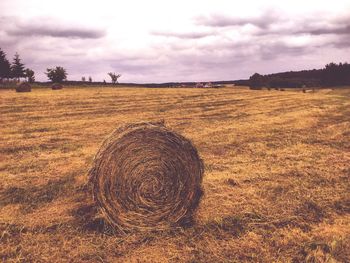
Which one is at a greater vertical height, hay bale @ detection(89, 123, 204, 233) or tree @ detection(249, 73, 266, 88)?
tree @ detection(249, 73, 266, 88)

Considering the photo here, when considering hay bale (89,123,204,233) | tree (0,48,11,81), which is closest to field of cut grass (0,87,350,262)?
hay bale (89,123,204,233)

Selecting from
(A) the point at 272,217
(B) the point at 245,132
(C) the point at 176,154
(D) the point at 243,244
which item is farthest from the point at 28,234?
(B) the point at 245,132

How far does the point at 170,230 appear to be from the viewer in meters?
6.11

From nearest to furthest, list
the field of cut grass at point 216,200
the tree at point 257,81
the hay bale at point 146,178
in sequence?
the field of cut grass at point 216,200 → the hay bale at point 146,178 → the tree at point 257,81

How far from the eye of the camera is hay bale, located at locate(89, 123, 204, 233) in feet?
20.3

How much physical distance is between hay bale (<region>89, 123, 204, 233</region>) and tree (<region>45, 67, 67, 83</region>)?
51.7 m

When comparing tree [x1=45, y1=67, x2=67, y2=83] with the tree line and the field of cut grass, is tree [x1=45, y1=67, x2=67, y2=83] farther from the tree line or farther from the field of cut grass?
the field of cut grass

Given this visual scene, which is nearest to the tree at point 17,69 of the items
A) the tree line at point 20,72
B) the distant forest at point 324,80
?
the tree line at point 20,72

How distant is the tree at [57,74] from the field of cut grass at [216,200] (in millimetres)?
41601

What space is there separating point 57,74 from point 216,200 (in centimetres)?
5237

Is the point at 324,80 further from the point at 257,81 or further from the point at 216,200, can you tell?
the point at 216,200

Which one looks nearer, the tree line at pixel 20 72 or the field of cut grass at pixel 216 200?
the field of cut grass at pixel 216 200

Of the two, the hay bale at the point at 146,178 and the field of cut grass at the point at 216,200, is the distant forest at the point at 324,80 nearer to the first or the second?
the field of cut grass at the point at 216,200

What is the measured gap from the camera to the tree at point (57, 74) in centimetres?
5541
